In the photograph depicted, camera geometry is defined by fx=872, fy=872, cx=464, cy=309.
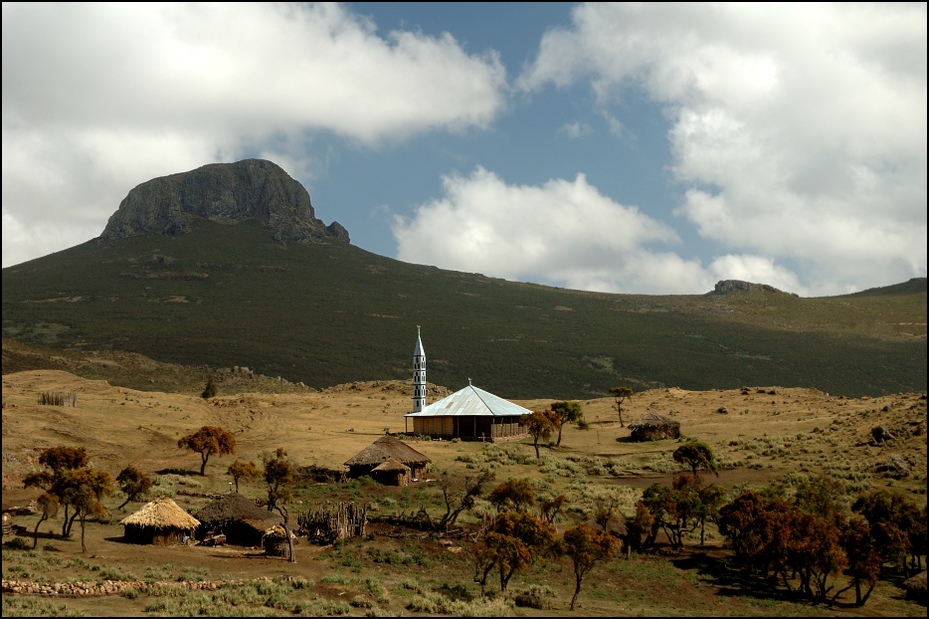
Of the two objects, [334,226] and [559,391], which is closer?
[559,391]

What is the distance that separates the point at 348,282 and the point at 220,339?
43.2 metres

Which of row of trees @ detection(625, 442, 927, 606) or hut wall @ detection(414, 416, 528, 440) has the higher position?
hut wall @ detection(414, 416, 528, 440)

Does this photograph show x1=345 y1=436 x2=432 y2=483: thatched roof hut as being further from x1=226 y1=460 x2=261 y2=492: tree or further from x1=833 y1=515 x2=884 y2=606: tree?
x1=833 y1=515 x2=884 y2=606: tree

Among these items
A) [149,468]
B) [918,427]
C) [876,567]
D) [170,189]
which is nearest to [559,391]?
[918,427]

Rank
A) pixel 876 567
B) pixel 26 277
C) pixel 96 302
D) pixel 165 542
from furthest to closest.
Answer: pixel 26 277 < pixel 96 302 < pixel 165 542 < pixel 876 567

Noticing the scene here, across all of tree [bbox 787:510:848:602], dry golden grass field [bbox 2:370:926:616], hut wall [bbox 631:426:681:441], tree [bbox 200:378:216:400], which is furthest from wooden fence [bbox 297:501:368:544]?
tree [bbox 200:378:216:400]

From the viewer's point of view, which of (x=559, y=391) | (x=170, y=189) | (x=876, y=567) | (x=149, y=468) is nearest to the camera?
(x=876, y=567)

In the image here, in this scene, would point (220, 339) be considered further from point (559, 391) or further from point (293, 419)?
point (293, 419)

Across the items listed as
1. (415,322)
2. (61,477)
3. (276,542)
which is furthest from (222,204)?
(276,542)

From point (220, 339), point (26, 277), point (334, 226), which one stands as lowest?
point (220, 339)

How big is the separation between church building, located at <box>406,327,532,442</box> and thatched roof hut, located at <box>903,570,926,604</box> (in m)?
29.6

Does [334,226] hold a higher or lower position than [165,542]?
higher

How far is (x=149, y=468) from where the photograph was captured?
42.7 metres

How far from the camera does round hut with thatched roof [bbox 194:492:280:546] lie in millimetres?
30938
